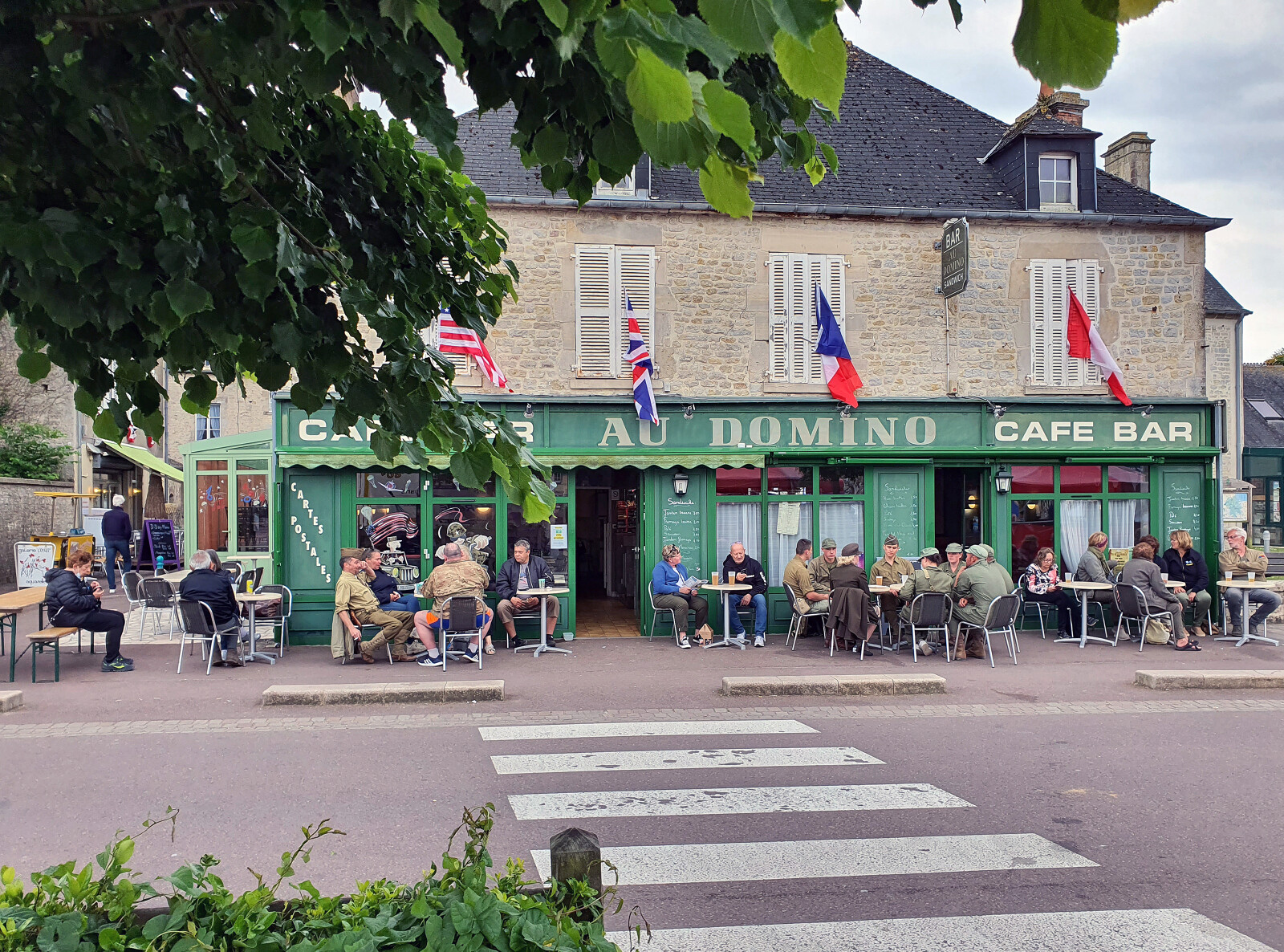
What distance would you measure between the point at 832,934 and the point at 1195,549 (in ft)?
41.3

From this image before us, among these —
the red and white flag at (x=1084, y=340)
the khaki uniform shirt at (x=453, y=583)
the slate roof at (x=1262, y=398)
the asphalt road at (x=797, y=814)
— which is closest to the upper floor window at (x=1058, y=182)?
the red and white flag at (x=1084, y=340)

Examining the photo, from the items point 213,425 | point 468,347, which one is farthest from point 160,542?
point 468,347

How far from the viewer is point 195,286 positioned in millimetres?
2400

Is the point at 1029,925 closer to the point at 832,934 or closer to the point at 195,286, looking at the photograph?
the point at 832,934

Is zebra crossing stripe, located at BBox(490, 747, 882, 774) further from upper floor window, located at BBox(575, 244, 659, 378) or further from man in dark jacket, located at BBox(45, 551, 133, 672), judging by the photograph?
upper floor window, located at BBox(575, 244, 659, 378)

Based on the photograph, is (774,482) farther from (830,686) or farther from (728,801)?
(728,801)

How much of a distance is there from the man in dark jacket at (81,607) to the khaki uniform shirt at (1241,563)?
14.4 m

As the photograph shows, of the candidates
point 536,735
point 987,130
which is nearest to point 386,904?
point 536,735

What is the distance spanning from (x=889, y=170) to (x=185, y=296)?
14.2 meters

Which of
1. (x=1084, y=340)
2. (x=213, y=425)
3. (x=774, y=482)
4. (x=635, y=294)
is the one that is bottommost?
(x=774, y=482)

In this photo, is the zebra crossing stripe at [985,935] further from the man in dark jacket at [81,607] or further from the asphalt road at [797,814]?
the man in dark jacket at [81,607]

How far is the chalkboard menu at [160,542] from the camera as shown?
2009cm

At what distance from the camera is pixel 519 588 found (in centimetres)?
1181

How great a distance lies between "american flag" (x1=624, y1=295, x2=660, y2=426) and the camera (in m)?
12.7
